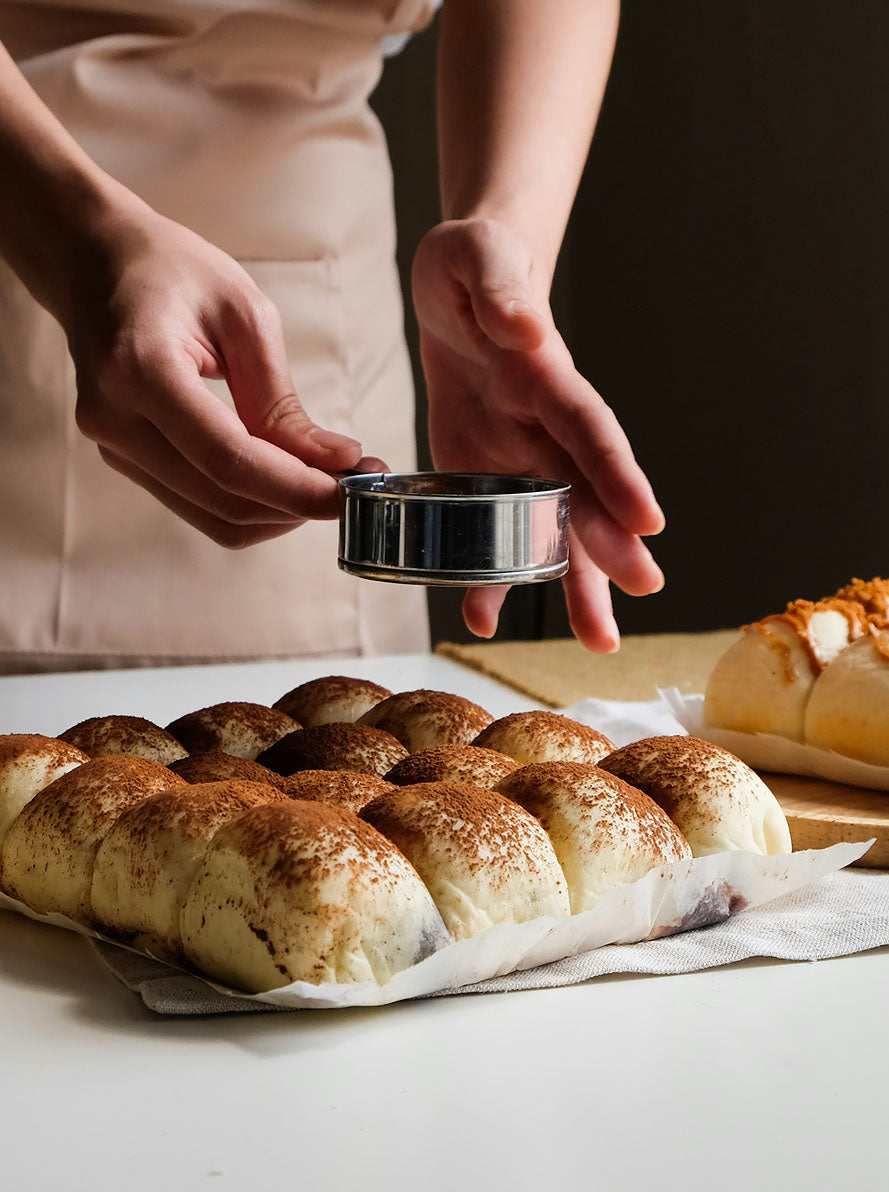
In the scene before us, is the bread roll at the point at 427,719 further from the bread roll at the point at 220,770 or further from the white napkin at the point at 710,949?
the white napkin at the point at 710,949

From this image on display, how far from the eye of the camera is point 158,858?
30.2 inches

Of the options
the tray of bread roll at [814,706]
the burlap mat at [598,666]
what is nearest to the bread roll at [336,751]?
the tray of bread roll at [814,706]

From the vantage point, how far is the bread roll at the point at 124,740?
39.0 inches

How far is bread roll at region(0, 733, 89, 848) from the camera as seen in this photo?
0.88m

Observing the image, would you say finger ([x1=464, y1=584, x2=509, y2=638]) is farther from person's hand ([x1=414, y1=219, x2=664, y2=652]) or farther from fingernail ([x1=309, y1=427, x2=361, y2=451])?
fingernail ([x1=309, y1=427, x2=361, y2=451])

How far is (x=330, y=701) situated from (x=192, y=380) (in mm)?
313

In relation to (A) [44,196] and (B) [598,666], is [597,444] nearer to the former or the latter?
(A) [44,196]

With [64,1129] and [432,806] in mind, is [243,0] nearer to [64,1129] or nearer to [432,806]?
[432,806]

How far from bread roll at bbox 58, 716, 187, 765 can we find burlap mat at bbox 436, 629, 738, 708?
1.78 feet

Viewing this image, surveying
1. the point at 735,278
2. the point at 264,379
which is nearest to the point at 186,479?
the point at 264,379

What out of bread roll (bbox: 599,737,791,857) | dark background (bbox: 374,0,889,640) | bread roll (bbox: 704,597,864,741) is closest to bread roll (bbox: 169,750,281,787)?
bread roll (bbox: 599,737,791,857)

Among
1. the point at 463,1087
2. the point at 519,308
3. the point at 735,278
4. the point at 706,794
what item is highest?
the point at 735,278

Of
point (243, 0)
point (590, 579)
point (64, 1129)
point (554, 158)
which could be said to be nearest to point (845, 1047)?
point (64, 1129)

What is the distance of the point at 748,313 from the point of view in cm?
329
